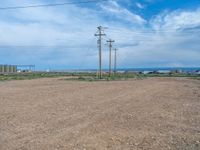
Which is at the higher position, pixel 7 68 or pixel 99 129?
pixel 7 68

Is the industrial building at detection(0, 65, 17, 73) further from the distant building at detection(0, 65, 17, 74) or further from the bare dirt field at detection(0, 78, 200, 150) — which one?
the bare dirt field at detection(0, 78, 200, 150)

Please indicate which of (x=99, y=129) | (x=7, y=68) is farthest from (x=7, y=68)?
(x=99, y=129)

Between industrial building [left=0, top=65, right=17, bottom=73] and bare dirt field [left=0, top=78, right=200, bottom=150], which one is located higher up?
industrial building [left=0, top=65, right=17, bottom=73]

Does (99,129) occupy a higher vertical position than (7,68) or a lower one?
lower

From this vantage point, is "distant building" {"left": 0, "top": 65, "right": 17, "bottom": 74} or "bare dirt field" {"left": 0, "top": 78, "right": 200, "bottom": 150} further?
"distant building" {"left": 0, "top": 65, "right": 17, "bottom": 74}

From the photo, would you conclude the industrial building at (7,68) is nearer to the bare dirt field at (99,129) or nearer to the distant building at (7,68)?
the distant building at (7,68)

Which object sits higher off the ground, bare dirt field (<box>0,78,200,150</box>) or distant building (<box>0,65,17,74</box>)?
distant building (<box>0,65,17,74</box>)

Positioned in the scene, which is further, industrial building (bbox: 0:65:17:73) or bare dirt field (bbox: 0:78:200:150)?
industrial building (bbox: 0:65:17:73)

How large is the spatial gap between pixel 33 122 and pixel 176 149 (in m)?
5.03

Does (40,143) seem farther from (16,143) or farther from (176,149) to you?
(176,149)

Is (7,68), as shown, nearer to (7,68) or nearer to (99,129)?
(7,68)

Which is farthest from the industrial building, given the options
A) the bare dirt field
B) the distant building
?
the bare dirt field

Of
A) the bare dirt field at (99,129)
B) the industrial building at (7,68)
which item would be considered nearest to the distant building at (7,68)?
the industrial building at (7,68)

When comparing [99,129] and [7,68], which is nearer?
[99,129]
